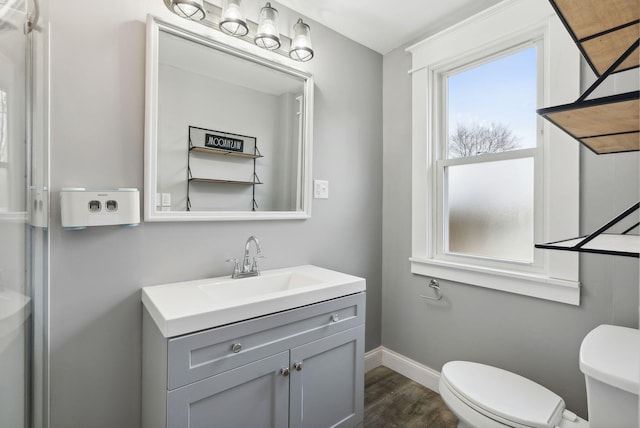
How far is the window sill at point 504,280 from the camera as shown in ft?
4.62

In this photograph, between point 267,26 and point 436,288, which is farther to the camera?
point 436,288

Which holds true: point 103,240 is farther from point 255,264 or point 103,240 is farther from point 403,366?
point 403,366

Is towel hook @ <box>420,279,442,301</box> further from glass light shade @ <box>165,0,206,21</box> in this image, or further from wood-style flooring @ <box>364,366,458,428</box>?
glass light shade @ <box>165,0,206,21</box>

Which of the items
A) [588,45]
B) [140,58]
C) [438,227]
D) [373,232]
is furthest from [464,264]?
[140,58]

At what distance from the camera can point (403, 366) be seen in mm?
2096

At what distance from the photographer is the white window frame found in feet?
4.58

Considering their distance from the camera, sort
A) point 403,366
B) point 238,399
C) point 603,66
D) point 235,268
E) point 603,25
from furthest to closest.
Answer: point 403,366, point 235,268, point 238,399, point 603,66, point 603,25

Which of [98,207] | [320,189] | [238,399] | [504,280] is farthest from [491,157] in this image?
[98,207]

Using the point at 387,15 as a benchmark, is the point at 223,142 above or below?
below

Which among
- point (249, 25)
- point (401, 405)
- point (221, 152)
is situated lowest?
point (401, 405)

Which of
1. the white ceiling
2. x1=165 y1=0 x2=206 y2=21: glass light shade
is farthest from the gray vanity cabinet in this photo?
the white ceiling

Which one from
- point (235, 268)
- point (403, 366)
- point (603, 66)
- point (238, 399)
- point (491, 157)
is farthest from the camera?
point (403, 366)

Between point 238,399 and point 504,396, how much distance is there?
1052 mm

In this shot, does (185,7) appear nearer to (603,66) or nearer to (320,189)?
(320,189)
